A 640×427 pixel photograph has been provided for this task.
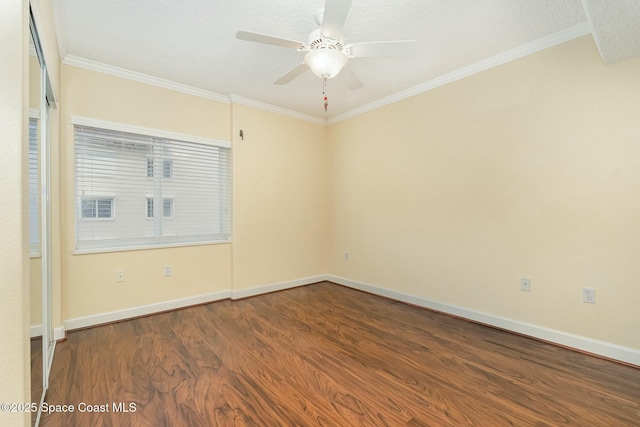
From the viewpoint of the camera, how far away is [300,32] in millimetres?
2266

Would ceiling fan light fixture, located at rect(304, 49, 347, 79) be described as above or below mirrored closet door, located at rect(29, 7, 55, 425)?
above

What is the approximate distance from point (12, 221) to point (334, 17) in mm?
1708

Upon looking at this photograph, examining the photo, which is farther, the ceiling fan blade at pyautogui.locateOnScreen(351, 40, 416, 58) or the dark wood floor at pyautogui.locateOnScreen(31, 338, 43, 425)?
the ceiling fan blade at pyautogui.locateOnScreen(351, 40, 416, 58)

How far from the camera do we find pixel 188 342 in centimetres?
247

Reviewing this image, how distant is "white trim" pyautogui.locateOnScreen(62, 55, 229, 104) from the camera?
2.70 m

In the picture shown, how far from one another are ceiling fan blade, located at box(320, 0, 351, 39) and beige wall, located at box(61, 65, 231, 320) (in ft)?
7.48

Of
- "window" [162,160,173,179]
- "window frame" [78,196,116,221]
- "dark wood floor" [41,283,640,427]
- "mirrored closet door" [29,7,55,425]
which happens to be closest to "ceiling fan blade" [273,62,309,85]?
"mirrored closet door" [29,7,55,425]

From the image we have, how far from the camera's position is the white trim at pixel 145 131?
2721 millimetres

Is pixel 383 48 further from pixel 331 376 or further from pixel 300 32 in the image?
pixel 331 376

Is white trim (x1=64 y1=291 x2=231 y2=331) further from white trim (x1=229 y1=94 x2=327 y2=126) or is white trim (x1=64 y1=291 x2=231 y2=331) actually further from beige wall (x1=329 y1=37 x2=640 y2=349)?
white trim (x1=229 y1=94 x2=327 y2=126)

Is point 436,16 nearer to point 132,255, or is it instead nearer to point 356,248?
point 356,248

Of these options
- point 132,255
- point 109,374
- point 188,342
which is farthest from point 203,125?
point 109,374

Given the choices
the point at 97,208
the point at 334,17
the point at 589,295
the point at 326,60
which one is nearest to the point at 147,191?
the point at 97,208

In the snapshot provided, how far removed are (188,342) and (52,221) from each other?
149 cm
